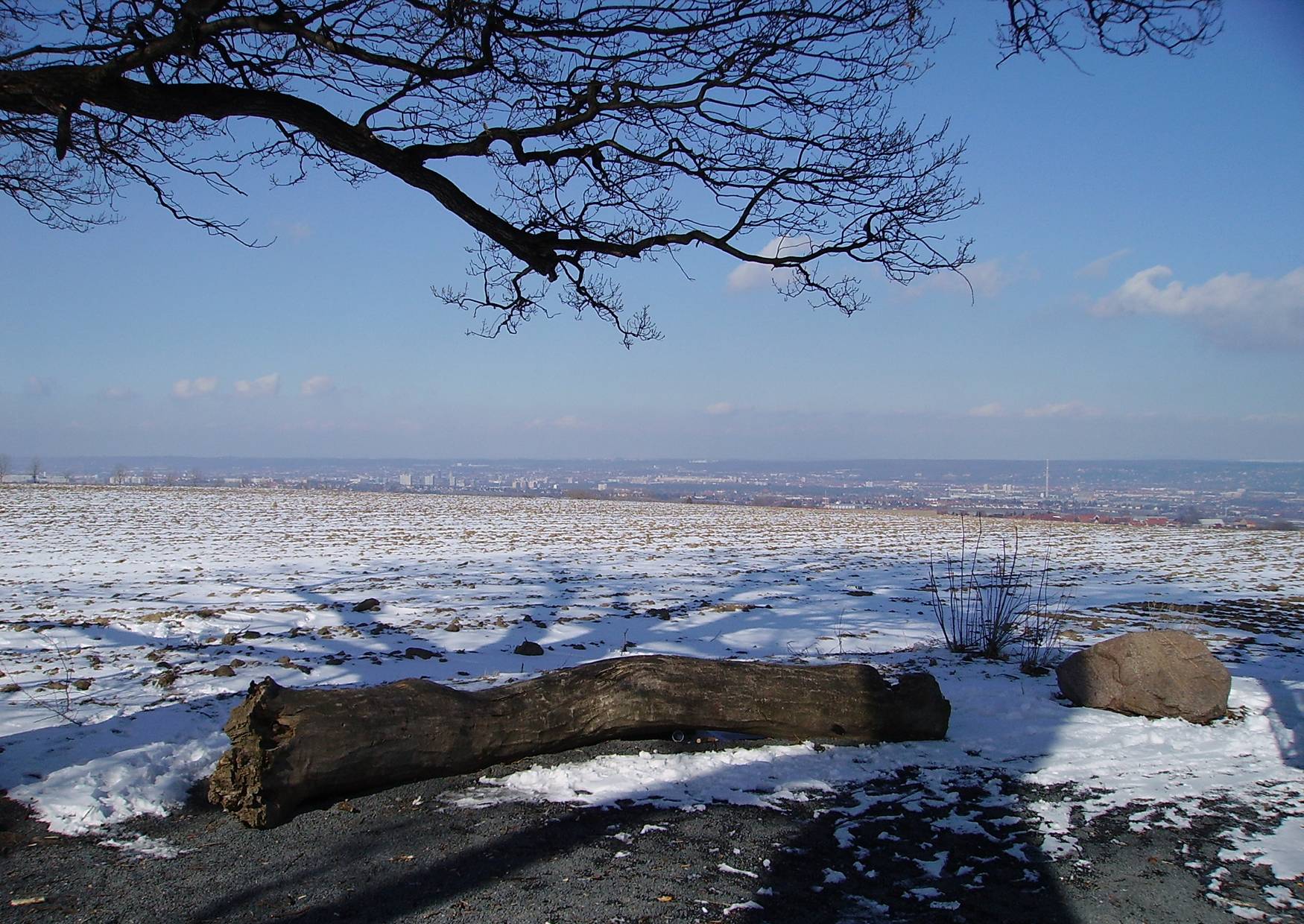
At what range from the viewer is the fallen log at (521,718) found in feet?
13.6

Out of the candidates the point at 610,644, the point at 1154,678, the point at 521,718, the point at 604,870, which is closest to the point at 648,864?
the point at 604,870

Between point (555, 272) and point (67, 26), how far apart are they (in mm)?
3240

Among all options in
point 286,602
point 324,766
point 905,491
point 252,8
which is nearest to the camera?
point 324,766

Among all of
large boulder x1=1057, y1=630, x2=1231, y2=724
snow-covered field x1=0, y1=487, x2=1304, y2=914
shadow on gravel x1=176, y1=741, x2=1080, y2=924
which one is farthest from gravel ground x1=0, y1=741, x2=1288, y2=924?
large boulder x1=1057, y1=630, x2=1231, y2=724

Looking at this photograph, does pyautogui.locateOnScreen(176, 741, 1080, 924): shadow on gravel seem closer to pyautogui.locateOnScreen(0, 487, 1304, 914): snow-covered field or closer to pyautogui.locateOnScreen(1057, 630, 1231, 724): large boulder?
pyautogui.locateOnScreen(0, 487, 1304, 914): snow-covered field

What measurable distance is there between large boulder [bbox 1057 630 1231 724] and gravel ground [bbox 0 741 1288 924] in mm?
2081

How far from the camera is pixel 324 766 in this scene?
13.9 feet

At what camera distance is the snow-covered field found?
4.57 m

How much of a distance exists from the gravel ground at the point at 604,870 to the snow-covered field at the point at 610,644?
172mm

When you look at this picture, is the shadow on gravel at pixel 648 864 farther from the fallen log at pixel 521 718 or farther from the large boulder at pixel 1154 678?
the large boulder at pixel 1154 678

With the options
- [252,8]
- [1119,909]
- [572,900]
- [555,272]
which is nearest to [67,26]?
[252,8]

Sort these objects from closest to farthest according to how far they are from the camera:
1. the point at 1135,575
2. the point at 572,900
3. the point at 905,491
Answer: the point at 572,900 < the point at 1135,575 < the point at 905,491

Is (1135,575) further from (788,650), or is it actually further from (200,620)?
(200,620)

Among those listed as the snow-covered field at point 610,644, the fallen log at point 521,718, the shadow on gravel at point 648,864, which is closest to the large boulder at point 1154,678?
the snow-covered field at point 610,644
